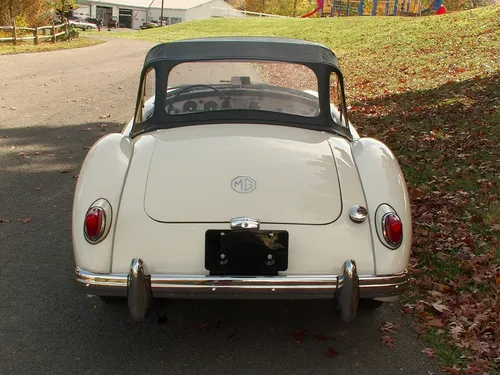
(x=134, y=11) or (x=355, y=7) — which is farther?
(x=134, y=11)

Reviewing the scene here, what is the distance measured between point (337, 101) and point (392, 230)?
1.73m

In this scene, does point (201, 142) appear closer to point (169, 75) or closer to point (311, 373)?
point (169, 75)

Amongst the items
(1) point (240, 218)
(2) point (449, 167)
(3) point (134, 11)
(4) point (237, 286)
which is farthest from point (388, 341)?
(3) point (134, 11)

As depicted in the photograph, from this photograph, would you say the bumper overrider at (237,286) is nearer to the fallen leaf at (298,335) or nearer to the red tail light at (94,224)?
the red tail light at (94,224)

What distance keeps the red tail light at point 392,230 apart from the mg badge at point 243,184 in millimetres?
814

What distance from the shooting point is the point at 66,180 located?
6906 millimetres

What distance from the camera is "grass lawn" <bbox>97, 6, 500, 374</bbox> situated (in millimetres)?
4016

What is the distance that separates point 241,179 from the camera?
12.1ft

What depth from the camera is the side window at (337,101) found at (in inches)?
191

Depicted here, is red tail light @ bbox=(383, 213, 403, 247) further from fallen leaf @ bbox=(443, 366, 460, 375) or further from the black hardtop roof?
the black hardtop roof

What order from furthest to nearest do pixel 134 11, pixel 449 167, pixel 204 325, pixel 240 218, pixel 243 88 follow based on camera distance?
1. pixel 134 11
2. pixel 449 167
3. pixel 243 88
4. pixel 204 325
5. pixel 240 218

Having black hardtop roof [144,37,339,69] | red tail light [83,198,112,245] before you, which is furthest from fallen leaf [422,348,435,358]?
black hardtop roof [144,37,339,69]

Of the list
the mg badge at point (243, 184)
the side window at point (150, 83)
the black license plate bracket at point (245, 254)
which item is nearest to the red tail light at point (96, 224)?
the black license plate bracket at point (245, 254)

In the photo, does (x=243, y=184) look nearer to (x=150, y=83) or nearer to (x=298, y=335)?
(x=298, y=335)
